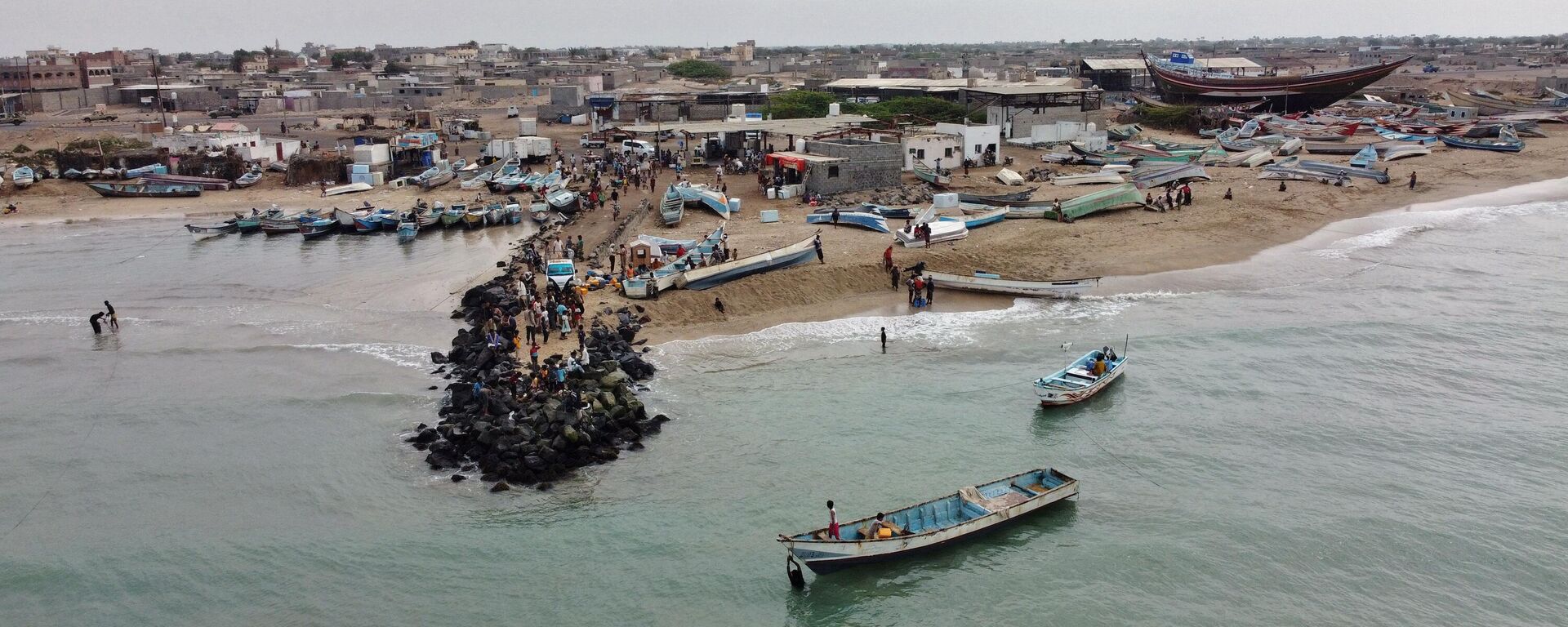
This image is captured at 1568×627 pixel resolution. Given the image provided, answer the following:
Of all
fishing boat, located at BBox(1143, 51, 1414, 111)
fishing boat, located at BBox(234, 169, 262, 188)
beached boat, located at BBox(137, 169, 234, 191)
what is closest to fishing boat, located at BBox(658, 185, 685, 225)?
fishing boat, located at BBox(234, 169, 262, 188)

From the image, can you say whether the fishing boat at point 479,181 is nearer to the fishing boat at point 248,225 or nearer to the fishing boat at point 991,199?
the fishing boat at point 248,225

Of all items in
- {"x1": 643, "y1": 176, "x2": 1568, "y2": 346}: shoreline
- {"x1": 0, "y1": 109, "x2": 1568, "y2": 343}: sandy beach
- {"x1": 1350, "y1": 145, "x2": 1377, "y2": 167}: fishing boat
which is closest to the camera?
{"x1": 643, "y1": 176, "x2": 1568, "y2": 346}: shoreline

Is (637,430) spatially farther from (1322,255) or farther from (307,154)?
(307,154)

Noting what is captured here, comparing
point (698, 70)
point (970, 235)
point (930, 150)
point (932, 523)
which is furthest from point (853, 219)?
point (698, 70)

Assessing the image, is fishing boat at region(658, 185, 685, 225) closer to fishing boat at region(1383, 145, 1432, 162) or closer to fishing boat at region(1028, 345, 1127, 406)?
fishing boat at region(1028, 345, 1127, 406)

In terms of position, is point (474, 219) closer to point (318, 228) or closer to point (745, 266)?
point (318, 228)

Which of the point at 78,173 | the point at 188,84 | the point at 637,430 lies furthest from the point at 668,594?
the point at 188,84
